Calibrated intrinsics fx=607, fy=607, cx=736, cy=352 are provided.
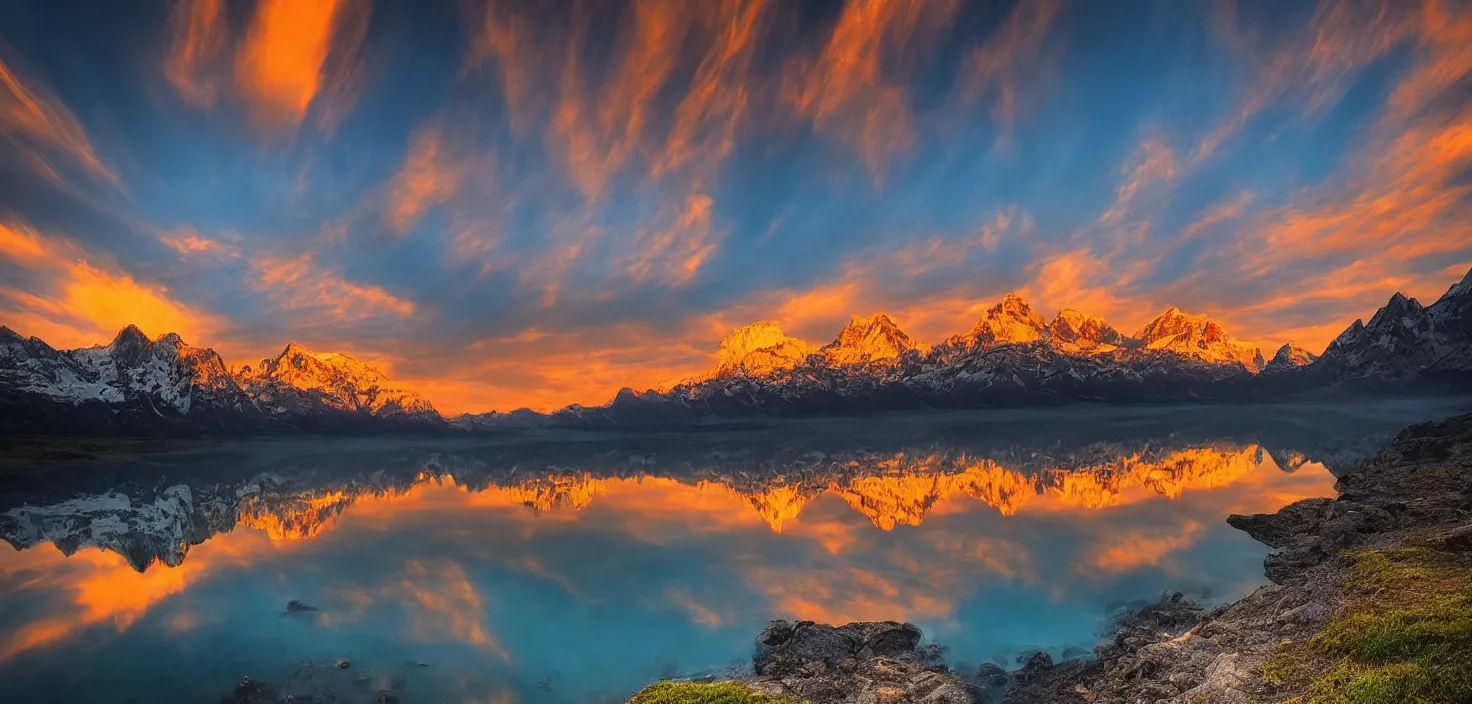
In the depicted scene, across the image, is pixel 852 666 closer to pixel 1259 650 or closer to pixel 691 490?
pixel 1259 650

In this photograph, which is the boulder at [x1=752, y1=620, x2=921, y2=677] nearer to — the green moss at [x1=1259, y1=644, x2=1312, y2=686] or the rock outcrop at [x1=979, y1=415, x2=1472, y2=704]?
the rock outcrop at [x1=979, y1=415, x2=1472, y2=704]

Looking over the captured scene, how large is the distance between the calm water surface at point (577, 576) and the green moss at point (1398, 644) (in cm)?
1452

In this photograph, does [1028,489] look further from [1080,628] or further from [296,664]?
[296,664]

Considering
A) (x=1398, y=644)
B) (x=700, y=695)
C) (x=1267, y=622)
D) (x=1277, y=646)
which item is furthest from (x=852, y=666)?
(x=1398, y=644)

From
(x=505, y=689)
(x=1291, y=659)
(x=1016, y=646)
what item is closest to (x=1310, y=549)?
(x=1016, y=646)

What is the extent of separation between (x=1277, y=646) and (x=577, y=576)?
158ft

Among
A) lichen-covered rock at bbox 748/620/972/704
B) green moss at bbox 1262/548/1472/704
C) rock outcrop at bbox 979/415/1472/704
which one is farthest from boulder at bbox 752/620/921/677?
green moss at bbox 1262/548/1472/704

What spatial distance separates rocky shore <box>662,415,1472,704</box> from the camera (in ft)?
50.6

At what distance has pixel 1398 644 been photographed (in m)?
16.0

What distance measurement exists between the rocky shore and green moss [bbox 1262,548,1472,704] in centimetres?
4

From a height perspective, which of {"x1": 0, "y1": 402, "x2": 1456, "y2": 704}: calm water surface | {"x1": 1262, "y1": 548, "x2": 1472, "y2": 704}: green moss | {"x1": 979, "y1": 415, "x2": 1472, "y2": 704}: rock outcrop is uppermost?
{"x1": 1262, "y1": 548, "x2": 1472, "y2": 704}: green moss

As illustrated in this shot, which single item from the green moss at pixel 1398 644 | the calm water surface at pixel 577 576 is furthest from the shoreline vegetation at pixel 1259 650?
the calm water surface at pixel 577 576

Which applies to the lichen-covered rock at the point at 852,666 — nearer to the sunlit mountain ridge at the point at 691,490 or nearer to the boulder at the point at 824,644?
the boulder at the point at 824,644

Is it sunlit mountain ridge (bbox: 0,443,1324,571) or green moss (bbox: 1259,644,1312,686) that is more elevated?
green moss (bbox: 1259,644,1312,686)
